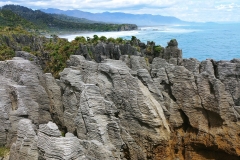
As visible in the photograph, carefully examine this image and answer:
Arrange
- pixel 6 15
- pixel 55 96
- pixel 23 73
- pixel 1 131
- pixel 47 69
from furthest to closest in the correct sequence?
pixel 6 15, pixel 47 69, pixel 55 96, pixel 23 73, pixel 1 131

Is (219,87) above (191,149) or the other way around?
above

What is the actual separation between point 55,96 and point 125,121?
532cm

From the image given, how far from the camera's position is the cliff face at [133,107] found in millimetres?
13320

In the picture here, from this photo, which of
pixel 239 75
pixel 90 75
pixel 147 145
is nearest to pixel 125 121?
pixel 147 145

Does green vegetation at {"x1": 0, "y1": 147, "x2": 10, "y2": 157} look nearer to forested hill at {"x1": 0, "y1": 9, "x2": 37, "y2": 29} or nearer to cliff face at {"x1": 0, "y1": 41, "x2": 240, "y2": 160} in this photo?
cliff face at {"x1": 0, "y1": 41, "x2": 240, "y2": 160}

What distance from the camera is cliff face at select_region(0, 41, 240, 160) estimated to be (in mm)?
13320

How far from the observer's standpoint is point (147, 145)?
14.9 metres

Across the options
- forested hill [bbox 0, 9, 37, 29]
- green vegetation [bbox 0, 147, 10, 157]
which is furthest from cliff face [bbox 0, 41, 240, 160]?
forested hill [bbox 0, 9, 37, 29]

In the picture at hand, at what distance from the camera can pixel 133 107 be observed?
1481cm

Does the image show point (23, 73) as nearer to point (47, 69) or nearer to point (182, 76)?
point (182, 76)

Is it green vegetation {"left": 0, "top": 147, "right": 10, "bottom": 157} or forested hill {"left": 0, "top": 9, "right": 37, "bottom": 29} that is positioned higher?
forested hill {"left": 0, "top": 9, "right": 37, "bottom": 29}

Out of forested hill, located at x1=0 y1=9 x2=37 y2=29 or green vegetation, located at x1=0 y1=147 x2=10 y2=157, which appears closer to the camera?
green vegetation, located at x1=0 y1=147 x2=10 y2=157

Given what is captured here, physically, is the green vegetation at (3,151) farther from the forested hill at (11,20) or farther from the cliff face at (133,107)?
the forested hill at (11,20)

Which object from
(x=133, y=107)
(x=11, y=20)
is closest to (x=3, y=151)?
(x=133, y=107)
